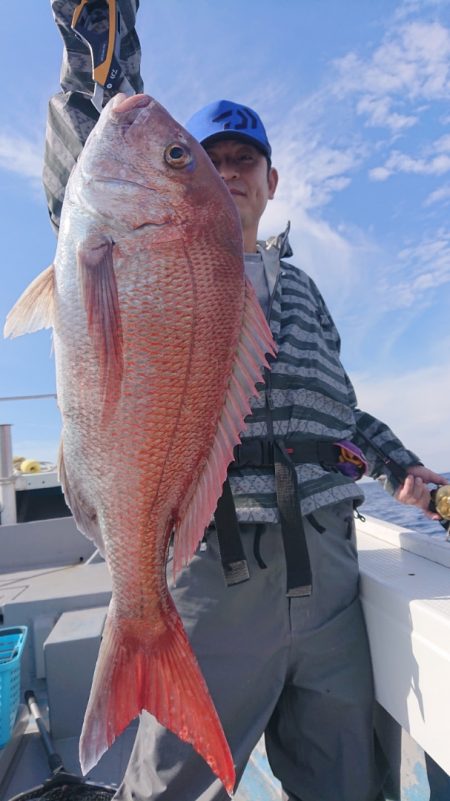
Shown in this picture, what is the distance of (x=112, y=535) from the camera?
1434 mm

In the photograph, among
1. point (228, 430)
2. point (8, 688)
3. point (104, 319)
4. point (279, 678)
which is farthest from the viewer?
point (8, 688)

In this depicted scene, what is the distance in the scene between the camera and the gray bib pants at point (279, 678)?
1676 millimetres

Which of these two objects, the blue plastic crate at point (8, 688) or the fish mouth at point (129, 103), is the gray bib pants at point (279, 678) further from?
the fish mouth at point (129, 103)

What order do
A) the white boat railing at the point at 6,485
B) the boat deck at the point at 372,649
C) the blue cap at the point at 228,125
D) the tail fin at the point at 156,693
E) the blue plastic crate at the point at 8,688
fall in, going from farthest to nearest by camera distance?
the white boat railing at the point at 6,485 < the blue plastic crate at the point at 8,688 < the blue cap at the point at 228,125 < the boat deck at the point at 372,649 < the tail fin at the point at 156,693

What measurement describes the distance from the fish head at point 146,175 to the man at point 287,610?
2.10 ft

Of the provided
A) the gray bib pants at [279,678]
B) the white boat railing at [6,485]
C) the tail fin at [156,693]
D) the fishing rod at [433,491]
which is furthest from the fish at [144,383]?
the white boat railing at [6,485]

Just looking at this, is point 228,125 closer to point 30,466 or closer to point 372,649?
point 372,649

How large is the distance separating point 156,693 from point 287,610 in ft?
1.80

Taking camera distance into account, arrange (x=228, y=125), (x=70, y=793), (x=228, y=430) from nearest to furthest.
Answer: (x=228, y=430), (x=228, y=125), (x=70, y=793)

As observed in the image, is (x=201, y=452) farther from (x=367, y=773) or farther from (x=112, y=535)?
(x=367, y=773)

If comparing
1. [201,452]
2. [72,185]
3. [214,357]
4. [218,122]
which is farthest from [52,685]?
[218,122]

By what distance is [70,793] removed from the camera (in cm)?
232

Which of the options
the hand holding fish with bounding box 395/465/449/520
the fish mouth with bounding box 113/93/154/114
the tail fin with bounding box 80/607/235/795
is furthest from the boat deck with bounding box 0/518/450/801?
the fish mouth with bounding box 113/93/154/114

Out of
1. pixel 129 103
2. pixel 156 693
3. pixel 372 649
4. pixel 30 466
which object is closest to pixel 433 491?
pixel 372 649
